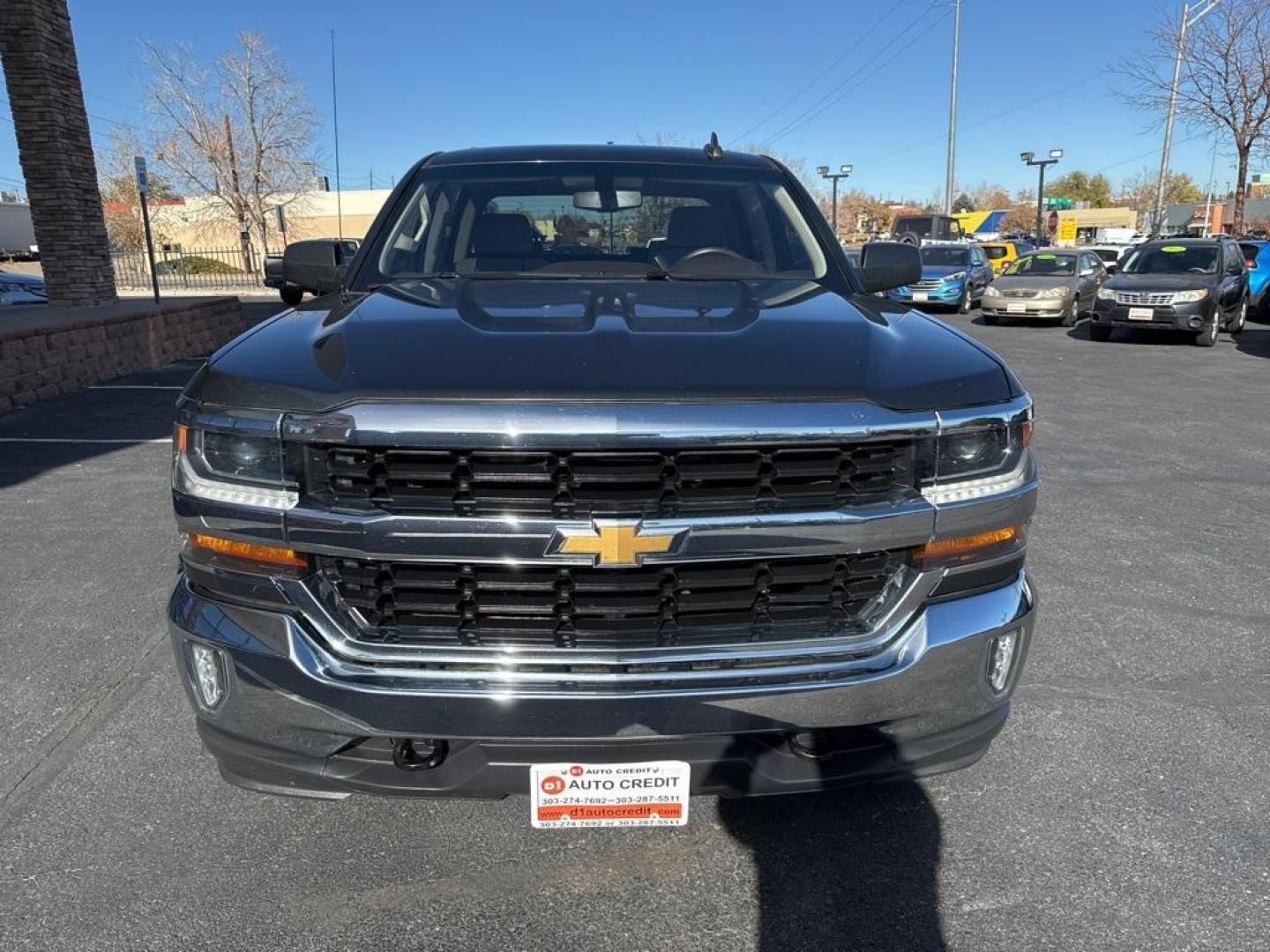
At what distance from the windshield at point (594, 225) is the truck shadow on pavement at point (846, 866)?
172cm

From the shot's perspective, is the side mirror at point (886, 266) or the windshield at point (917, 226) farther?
the windshield at point (917, 226)

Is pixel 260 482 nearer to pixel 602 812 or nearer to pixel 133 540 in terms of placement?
pixel 602 812

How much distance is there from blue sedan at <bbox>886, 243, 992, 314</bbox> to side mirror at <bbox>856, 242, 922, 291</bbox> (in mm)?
17834

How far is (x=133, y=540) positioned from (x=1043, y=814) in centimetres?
465

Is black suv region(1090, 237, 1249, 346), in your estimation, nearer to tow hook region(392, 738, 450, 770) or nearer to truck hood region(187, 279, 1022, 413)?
truck hood region(187, 279, 1022, 413)

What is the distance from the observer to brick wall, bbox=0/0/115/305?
41.3 ft

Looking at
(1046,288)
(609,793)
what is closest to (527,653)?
(609,793)

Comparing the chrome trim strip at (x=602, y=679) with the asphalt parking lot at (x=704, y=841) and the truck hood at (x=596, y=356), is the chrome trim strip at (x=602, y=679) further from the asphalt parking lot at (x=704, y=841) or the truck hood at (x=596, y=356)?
the asphalt parking lot at (x=704, y=841)

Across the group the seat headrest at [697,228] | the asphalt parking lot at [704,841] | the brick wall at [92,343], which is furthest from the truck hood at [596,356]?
the brick wall at [92,343]

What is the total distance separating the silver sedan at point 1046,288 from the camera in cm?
1831

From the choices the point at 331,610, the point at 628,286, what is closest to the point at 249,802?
the point at 331,610

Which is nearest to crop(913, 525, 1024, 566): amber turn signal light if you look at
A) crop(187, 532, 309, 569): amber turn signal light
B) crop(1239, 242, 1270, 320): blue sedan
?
crop(187, 532, 309, 569): amber turn signal light

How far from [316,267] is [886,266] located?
2.04 m

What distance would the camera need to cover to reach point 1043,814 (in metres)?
2.76
